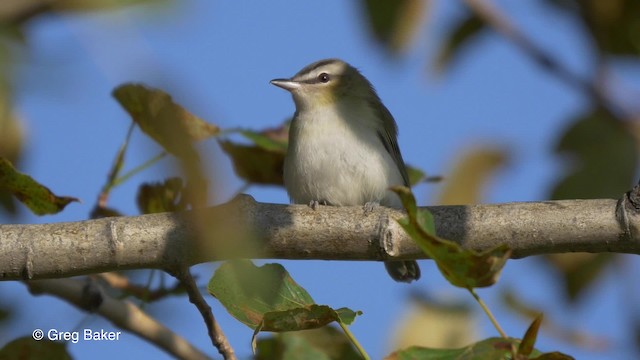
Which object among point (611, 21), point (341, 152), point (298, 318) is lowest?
point (341, 152)

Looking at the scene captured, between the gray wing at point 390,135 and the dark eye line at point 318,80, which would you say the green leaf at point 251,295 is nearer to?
the gray wing at point 390,135

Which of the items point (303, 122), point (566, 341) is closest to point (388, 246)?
point (566, 341)

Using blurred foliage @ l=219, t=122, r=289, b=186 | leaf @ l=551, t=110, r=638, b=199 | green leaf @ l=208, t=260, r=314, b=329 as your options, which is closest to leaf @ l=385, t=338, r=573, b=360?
green leaf @ l=208, t=260, r=314, b=329

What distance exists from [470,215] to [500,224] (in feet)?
0.32

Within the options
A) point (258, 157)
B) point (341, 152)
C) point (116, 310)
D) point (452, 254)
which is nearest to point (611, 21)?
point (452, 254)

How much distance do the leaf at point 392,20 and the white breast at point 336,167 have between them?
3081mm

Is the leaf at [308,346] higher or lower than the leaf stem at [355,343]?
lower

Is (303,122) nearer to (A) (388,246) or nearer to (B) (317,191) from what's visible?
(B) (317,191)

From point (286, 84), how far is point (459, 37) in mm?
3359

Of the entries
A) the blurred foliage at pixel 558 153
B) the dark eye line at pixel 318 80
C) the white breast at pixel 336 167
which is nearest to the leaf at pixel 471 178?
the blurred foliage at pixel 558 153

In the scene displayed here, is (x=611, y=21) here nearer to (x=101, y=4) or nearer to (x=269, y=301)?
(x=269, y=301)

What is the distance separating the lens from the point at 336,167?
5430 millimetres

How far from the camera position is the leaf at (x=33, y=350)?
8.26 feet

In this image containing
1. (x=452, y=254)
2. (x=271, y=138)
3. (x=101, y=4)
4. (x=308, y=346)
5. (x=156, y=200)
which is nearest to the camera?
(x=101, y=4)
